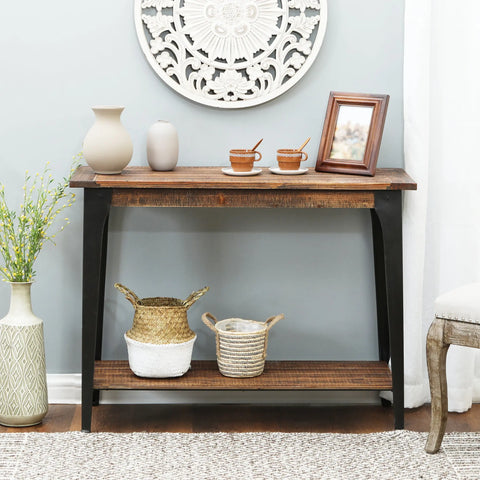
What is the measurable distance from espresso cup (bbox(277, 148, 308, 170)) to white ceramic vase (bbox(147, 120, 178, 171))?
35 cm

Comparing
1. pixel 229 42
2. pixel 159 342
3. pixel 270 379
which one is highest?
pixel 229 42

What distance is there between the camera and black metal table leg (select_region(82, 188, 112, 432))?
2.46 m

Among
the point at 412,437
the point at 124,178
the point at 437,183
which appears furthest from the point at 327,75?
the point at 412,437

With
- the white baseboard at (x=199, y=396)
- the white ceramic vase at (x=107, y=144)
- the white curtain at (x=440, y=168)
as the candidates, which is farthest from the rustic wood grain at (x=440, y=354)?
the white ceramic vase at (x=107, y=144)

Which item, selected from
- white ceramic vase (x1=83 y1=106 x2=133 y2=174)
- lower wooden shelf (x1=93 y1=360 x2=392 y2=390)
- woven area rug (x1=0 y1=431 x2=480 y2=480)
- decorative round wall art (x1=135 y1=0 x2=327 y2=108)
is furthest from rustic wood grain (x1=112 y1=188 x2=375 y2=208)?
woven area rug (x1=0 y1=431 x2=480 y2=480)

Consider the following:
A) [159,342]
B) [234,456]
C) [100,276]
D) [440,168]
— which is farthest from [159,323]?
[440,168]

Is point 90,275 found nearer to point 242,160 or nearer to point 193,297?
point 193,297

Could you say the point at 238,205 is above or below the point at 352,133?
below

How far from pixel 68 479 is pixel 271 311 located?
38.7 inches

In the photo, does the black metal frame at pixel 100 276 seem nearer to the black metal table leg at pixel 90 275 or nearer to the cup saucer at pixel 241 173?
the black metal table leg at pixel 90 275

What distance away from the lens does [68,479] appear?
88.4 inches

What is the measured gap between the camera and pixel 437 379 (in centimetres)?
238

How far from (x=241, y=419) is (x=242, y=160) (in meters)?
0.91

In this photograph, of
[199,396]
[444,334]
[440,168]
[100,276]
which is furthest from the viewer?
[199,396]
